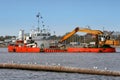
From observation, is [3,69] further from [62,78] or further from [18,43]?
[18,43]

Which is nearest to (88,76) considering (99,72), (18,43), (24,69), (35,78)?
(99,72)

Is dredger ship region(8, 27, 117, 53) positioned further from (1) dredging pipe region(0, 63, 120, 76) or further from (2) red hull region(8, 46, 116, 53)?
(1) dredging pipe region(0, 63, 120, 76)

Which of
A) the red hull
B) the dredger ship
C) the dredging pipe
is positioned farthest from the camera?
the dredger ship

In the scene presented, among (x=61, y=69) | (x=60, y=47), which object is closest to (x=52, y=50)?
(x=60, y=47)

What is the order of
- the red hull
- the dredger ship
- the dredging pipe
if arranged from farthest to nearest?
the dredger ship → the red hull → the dredging pipe

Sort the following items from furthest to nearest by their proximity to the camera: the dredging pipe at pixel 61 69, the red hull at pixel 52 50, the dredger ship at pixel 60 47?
the dredger ship at pixel 60 47
the red hull at pixel 52 50
the dredging pipe at pixel 61 69

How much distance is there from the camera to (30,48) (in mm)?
132875

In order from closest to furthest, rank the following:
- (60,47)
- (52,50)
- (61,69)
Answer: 1. (61,69)
2. (52,50)
3. (60,47)

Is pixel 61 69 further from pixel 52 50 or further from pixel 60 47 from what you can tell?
pixel 60 47


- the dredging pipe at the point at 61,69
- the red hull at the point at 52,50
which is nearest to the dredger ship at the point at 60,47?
the red hull at the point at 52,50

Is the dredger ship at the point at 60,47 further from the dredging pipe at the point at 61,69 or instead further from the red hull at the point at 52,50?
the dredging pipe at the point at 61,69

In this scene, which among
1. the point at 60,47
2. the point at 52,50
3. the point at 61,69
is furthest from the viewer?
the point at 60,47

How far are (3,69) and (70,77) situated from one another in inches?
517

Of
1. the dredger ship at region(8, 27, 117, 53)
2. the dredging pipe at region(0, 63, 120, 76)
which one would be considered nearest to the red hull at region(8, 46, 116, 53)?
the dredger ship at region(8, 27, 117, 53)
